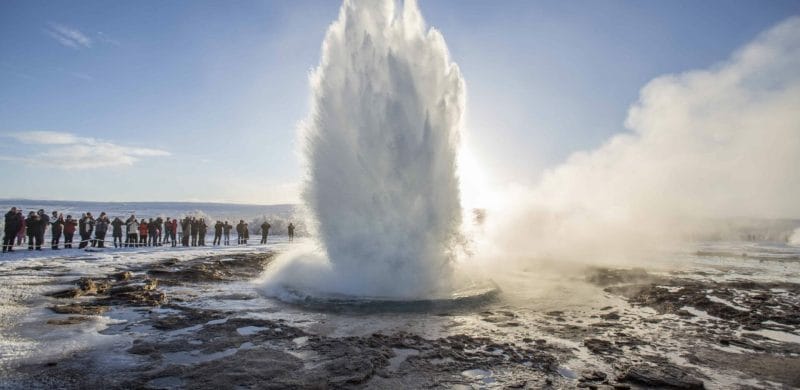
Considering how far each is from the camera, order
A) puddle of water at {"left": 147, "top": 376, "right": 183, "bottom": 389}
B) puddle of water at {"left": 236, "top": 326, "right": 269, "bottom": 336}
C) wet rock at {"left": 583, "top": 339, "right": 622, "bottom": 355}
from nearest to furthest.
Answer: puddle of water at {"left": 147, "top": 376, "right": 183, "bottom": 389}, wet rock at {"left": 583, "top": 339, "right": 622, "bottom": 355}, puddle of water at {"left": 236, "top": 326, "right": 269, "bottom": 336}

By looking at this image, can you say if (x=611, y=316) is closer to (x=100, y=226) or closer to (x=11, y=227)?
(x=11, y=227)

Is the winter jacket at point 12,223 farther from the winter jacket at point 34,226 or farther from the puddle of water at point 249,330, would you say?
the puddle of water at point 249,330

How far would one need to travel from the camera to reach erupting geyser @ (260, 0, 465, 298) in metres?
10.7

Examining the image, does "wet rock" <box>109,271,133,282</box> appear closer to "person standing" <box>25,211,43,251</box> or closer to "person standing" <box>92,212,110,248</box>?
"person standing" <box>25,211,43,251</box>

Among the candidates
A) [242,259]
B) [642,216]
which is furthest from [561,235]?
[242,259]

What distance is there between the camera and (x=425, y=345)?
6285 mm

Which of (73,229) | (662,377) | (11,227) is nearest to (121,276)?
(11,227)

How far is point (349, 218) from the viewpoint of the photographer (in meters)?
11.1

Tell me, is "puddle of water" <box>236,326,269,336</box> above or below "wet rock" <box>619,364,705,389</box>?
below

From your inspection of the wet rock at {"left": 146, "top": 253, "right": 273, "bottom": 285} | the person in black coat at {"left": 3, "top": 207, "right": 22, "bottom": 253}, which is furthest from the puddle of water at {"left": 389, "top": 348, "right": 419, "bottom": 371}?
the person in black coat at {"left": 3, "top": 207, "right": 22, "bottom": 253}

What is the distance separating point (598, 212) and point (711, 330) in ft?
80.8

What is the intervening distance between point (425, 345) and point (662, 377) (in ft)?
9.75

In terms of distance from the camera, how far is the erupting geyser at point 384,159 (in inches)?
420

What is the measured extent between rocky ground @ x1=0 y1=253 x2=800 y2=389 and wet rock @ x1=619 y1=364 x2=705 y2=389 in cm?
2
